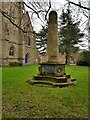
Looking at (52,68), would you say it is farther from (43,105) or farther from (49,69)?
(43,105)

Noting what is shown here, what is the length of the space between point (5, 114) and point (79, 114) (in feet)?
7.24

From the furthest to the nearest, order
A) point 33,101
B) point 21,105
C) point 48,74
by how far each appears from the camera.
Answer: point 48,74 → point 33,101 → point 21,105

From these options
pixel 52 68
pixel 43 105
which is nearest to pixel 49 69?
pixel 52 68

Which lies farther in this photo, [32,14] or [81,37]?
[81,37]

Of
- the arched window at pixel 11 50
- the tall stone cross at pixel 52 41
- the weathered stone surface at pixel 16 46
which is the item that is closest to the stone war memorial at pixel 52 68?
the tall stone cross at pixel 52 41

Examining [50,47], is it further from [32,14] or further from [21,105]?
[21,105]

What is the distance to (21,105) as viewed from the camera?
681 cm

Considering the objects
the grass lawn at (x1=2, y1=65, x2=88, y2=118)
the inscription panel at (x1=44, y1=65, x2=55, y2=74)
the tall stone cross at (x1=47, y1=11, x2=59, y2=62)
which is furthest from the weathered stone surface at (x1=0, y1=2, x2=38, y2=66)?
the grass lawn at (x1=2, y1=65, x2=88, y2=118)

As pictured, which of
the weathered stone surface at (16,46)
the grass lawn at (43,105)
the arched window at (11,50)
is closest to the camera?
the grass lawn at (43,105)

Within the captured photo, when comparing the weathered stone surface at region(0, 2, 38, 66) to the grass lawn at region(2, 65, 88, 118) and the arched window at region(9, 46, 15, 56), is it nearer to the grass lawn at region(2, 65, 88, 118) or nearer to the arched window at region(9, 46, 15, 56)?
the arched window at region(9, 46, 15, 56)

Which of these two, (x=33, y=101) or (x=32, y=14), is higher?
(x=32, y=14)

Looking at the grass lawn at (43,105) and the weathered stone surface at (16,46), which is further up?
the weathered stone surface at (16,46)

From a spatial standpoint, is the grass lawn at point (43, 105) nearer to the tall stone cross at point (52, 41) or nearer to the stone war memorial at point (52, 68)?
the stone war memorial at point (52, 68)

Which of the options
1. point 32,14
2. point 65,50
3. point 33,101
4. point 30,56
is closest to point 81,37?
point 65,50
